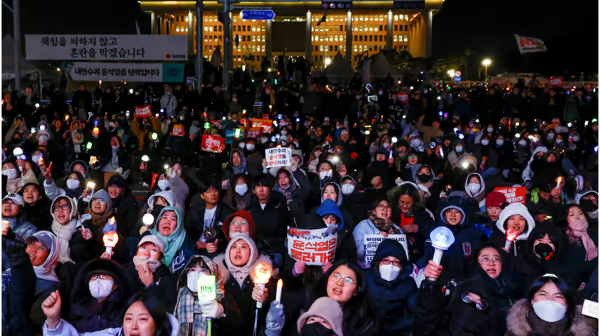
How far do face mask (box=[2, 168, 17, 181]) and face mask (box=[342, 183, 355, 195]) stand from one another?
3903mm

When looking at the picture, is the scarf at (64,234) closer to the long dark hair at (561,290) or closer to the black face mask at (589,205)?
the long dark hair at (561,290)

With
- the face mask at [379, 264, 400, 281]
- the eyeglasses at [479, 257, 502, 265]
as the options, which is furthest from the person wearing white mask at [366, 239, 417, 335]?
the eyeglasses at [479, 257, 502, 265]

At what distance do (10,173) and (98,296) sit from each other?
4221 millimetres

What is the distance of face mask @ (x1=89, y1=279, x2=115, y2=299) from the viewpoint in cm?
430

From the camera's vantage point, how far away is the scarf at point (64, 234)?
540 cm

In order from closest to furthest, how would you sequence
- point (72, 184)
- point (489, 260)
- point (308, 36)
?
point (489, 260), point (72, 184), point (308, 36)

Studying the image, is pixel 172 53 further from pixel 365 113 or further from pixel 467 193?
pixel 467 193

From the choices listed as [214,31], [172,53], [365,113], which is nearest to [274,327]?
[172,53]

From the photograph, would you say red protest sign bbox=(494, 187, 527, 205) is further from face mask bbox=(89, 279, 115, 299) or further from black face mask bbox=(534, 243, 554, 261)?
face mask bbox=(89, 279, 115, 299)

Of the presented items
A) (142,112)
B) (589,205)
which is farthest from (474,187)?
(142,112)

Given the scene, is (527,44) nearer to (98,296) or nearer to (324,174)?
(324,174)

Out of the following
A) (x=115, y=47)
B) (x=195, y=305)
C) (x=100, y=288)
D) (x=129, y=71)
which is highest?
(x=115, y=47)

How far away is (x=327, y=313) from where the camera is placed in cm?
394

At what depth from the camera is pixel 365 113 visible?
17.3 metres
